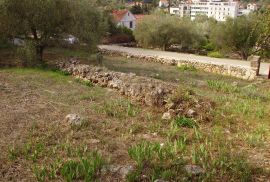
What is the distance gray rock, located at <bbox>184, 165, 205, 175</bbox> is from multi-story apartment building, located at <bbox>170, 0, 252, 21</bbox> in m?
130

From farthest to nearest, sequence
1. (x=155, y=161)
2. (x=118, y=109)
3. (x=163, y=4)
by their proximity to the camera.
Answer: (x=163, y=4), (x=118, y=109), (x=155, y=161)

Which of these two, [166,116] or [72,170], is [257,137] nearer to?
[166,116]

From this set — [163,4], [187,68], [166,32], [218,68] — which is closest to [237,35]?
[166,32]

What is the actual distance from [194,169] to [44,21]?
39.2 ft

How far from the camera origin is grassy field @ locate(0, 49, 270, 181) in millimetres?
5621

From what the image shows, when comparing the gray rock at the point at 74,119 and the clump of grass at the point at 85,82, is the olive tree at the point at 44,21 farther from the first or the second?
the gray rock at the point at 74,119

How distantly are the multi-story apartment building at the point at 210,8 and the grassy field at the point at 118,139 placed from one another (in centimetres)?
12572

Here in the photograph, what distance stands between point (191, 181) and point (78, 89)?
6959 mm

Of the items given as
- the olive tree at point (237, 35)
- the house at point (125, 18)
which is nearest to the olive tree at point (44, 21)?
the olive tree at point (237, 35)

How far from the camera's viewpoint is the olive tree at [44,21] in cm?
1530

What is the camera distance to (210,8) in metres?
145

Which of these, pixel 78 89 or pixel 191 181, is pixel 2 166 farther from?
pixel 78 89

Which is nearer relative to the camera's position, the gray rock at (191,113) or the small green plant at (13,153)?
the small green plant at (13,153)

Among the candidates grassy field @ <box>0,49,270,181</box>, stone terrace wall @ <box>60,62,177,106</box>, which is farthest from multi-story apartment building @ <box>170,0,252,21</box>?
grassy field @ <box>0,49,270,181</box>
